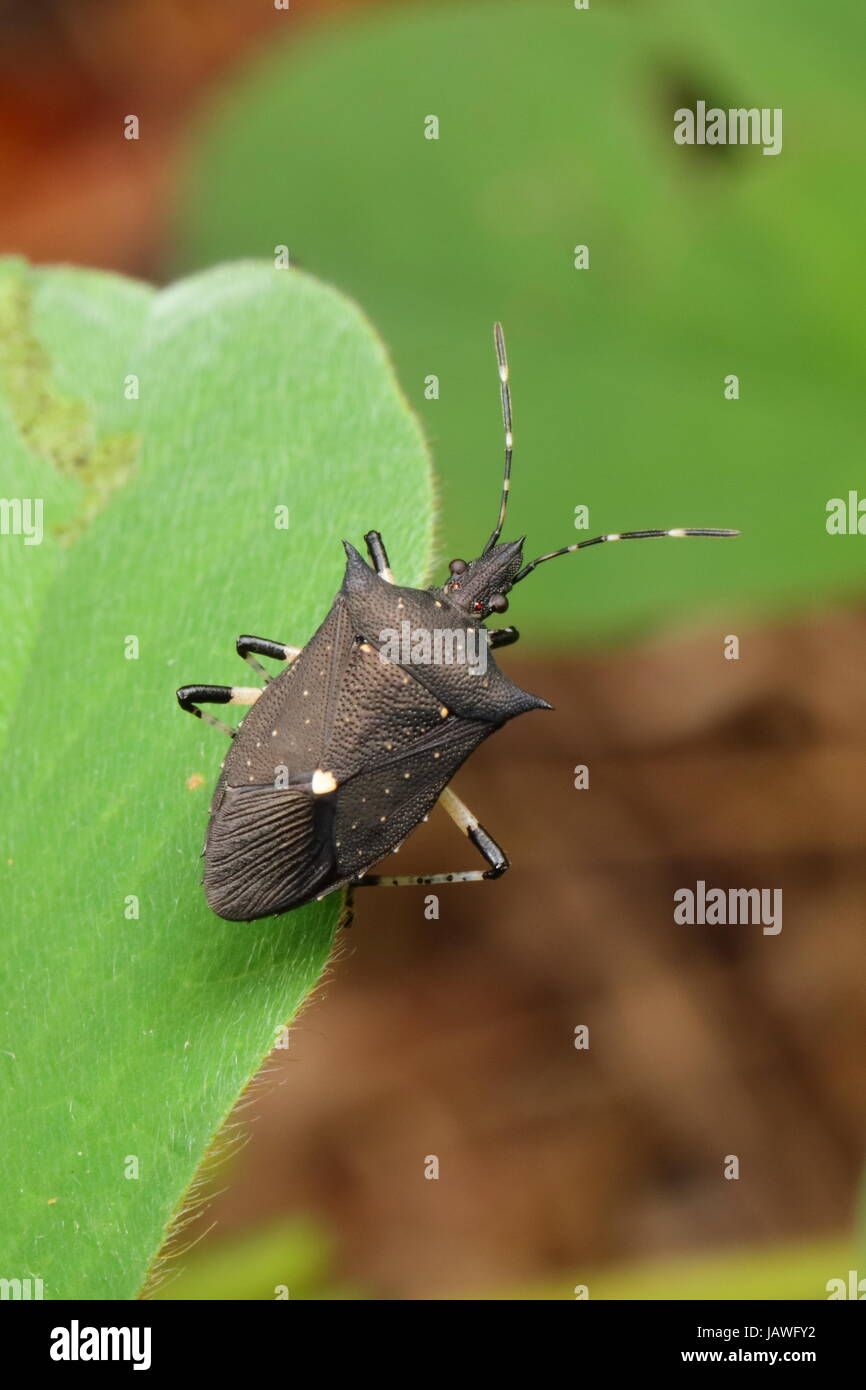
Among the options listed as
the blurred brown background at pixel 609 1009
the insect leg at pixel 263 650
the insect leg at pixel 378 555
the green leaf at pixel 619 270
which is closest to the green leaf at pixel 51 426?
the insect leg at pixel 263 650

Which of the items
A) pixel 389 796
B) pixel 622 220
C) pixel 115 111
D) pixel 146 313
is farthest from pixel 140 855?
pixel 115 111

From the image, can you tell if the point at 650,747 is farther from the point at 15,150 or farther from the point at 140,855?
the point at 15,150

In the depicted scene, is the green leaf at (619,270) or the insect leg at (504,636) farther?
the green leaf at (619,270)

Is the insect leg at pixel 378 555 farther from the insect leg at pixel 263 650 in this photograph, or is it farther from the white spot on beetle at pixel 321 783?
the white spot on beetle at pixel 321 783

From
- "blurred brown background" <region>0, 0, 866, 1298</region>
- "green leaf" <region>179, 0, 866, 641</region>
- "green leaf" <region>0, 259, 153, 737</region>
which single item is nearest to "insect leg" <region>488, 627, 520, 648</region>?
"green leaf" <region>179, 0, 866, 641</region>

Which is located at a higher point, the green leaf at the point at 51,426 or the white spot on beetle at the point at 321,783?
the green leaf at the point at 51,426

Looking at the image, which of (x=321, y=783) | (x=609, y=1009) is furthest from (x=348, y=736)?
(x=609, y=1009)
